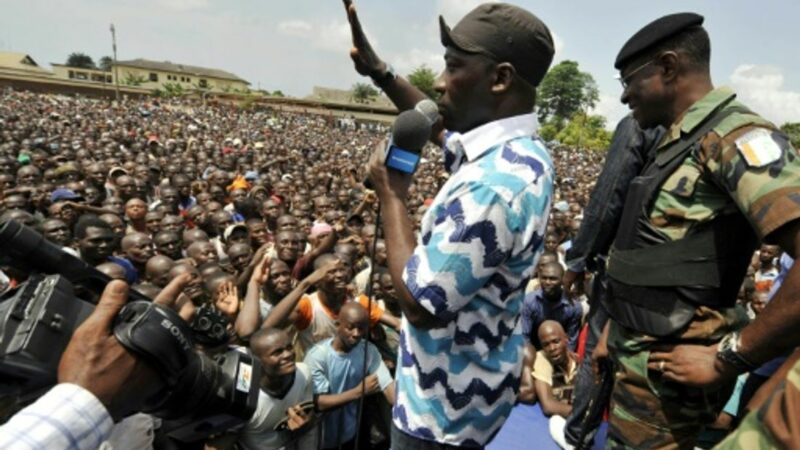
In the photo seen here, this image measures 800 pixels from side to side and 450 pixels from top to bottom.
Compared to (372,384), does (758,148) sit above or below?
above

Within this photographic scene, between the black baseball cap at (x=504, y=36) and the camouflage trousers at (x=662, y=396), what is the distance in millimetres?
854

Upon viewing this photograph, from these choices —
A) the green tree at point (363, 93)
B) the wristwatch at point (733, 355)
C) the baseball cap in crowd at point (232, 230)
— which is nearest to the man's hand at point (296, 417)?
the wristwatch at point (733, 355)

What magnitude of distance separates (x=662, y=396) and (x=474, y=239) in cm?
83

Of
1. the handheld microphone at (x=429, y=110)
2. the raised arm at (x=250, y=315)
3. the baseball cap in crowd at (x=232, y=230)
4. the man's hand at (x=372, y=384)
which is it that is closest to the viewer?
the handheld microphone at (x=429, y=110)

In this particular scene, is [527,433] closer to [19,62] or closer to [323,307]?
[323,307]

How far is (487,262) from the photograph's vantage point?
4.21ft

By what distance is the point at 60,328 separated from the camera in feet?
2.98

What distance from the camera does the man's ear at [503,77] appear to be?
142cm

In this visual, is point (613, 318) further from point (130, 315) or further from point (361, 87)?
point (361, 87)

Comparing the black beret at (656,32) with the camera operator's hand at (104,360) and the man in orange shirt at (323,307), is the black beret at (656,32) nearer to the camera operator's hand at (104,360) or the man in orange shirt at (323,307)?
the camera operator's hand at (104,360)

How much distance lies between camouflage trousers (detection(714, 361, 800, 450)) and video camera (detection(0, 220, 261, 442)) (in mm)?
928

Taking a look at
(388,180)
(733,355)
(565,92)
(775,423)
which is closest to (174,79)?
(565,92)

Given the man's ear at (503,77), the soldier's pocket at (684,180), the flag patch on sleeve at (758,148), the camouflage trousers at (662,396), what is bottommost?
the camouflage trousers at (662,396)

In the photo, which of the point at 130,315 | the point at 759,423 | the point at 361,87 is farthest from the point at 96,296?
the point at 361,87
